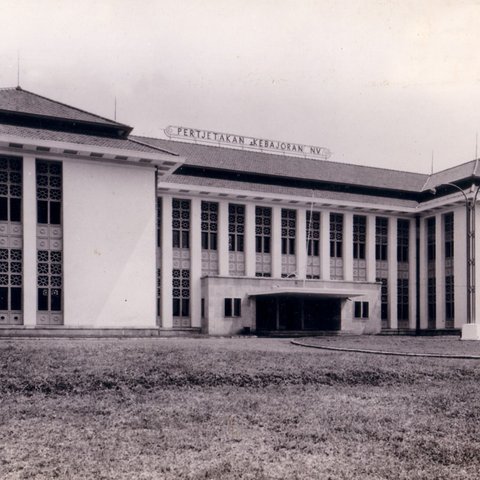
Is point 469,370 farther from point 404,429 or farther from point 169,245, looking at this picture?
point 169,245

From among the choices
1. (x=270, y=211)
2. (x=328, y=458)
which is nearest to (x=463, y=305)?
(x=270, y=211)

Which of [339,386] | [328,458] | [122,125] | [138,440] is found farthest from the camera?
[122,125]

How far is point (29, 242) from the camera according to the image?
24938 mm

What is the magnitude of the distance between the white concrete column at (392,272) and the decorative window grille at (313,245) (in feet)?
17.4

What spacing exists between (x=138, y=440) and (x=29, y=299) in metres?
18.1

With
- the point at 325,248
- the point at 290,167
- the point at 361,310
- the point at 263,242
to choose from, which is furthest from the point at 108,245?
the point at 361,310

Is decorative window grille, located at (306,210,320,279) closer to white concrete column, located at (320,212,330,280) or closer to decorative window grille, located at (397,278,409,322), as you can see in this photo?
white concrete column, located at (320,212,330,280)

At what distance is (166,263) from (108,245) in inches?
307

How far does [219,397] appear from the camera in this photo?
1102 cm

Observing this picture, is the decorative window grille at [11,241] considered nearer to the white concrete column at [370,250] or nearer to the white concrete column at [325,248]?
the white concrete column at [325,248]

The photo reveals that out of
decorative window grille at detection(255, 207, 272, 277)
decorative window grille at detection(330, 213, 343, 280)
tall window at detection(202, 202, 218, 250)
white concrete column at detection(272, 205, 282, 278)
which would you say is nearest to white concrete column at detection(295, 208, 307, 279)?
white concrete column at detection(272, 205, 282, 278)

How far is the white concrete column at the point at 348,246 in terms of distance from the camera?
128 feet

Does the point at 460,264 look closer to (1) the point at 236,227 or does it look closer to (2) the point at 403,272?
(2) the point at 403,272

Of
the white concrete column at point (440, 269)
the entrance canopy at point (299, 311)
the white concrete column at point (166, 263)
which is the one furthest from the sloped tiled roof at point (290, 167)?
the entrance canopy at point (299, 311)
